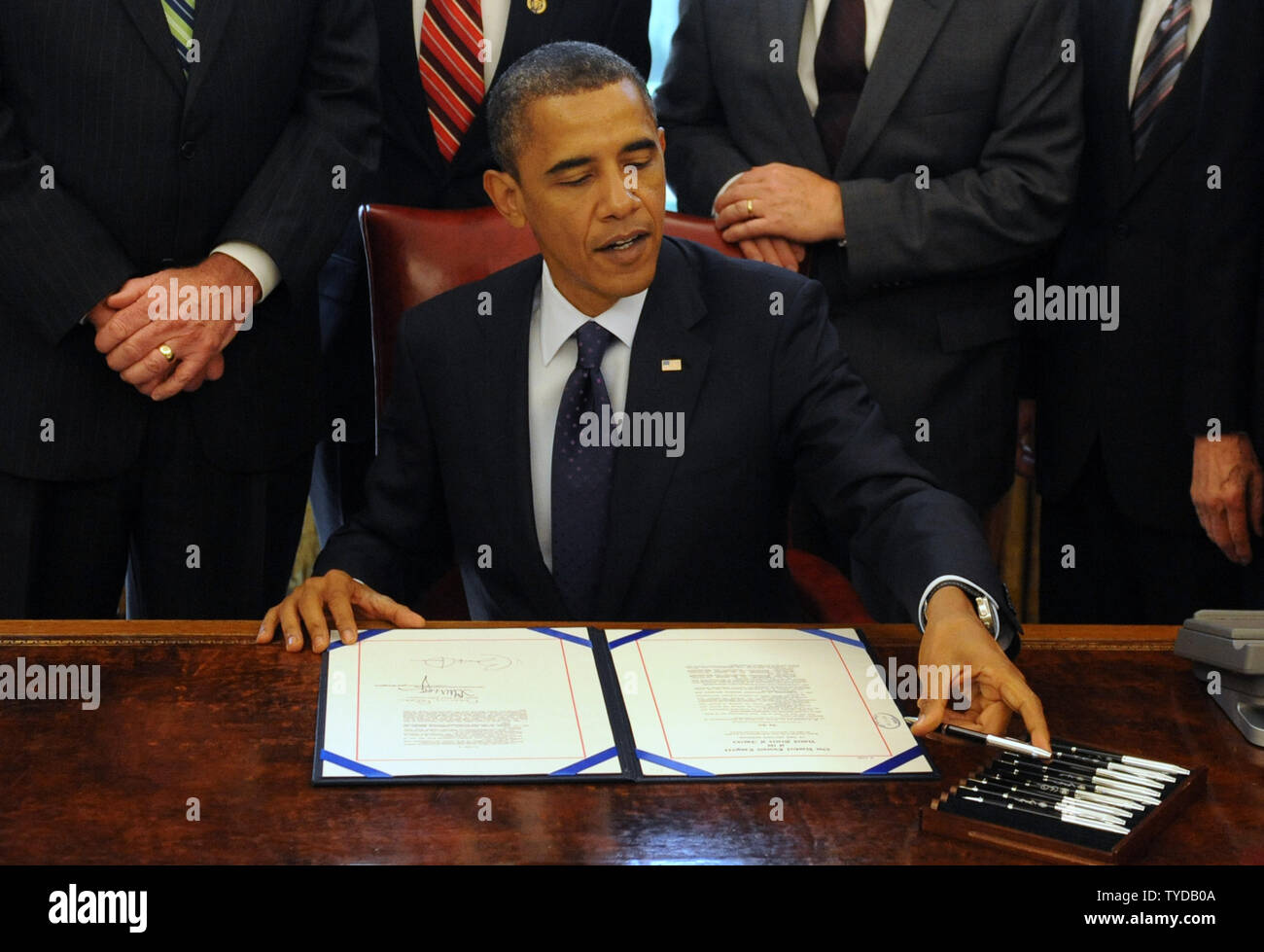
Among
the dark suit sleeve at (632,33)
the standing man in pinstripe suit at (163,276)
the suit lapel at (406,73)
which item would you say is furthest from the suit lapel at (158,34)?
the dark suit sleeve at (632,33)

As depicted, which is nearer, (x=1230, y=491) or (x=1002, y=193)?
(x=1230, y=491)

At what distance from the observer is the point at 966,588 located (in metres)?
1.90

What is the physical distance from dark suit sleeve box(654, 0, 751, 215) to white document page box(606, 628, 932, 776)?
1.29 meters

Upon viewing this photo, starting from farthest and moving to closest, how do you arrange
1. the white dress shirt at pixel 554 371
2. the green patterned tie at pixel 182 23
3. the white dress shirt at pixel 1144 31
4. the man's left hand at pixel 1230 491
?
the white dress shirt at pixel 1144 31
the man's left hand at pixel 1230 491
the green patterned tie at pixel 182 23
the white dress shirt at pixel 554 371

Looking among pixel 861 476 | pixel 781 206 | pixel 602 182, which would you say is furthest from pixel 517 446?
pixel 781 206

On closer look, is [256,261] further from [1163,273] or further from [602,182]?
[1163,273]

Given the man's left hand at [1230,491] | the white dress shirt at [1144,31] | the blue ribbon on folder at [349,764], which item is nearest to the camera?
the blue ribbon on folder at [349,764]

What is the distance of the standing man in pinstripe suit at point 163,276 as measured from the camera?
8.16ft

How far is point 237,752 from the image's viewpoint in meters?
1.63

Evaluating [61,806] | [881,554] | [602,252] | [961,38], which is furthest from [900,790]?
[961,38]

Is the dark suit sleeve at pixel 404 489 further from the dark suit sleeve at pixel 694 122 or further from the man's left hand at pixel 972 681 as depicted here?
the man's left hand at pixel 972 681

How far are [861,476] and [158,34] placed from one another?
1397 mm

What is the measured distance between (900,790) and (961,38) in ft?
5.85
